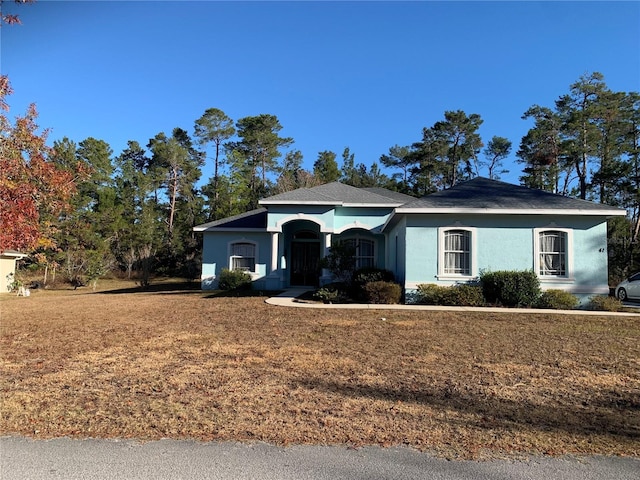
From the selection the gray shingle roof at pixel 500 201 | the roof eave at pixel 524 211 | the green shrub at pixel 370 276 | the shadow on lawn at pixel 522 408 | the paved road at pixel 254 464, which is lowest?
the paved road at pixel 254 464

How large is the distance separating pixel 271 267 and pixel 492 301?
10107 millimetres

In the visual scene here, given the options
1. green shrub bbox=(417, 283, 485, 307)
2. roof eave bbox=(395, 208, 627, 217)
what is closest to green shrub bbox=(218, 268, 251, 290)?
roof eave bbox=(395, 208, 627, 217)

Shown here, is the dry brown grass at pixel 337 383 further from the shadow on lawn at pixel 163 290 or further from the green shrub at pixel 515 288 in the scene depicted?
the shadow on lawn at pixel 163 290

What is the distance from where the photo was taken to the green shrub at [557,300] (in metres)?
14.2

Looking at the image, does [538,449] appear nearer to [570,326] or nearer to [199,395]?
[199,395]

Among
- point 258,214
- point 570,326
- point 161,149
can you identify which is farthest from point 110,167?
point 570,326

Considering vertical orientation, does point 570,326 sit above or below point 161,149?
below

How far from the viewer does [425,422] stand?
4.61 metres

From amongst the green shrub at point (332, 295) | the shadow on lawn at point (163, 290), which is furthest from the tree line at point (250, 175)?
the green shrub at point (332, 295)

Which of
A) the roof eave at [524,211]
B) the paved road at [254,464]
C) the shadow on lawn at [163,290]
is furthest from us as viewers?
the shadow on lawn at [163,290]

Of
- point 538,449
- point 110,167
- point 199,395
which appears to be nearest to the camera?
point 538,449

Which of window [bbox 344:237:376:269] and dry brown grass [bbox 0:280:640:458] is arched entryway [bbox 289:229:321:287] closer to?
window [bbox 344:237:376:269]

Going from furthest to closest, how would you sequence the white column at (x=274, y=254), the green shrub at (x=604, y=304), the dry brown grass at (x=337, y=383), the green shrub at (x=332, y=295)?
the white column at (x=274, y=254)
the green shrub at (x=332, y=295)
the green shrub at (x=604, y=304)
the dry brown grass at (x=337, y=383)

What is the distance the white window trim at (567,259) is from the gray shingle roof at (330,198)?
22.3 feet
